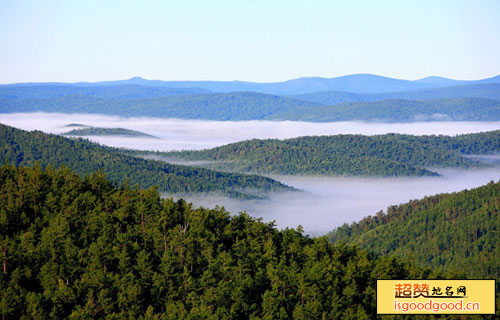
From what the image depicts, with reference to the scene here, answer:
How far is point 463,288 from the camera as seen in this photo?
51.8 meters

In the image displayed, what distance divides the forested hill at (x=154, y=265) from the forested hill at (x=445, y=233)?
82353 mm

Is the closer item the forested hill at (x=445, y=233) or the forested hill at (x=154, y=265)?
the forested hill at (x=154, y=265)

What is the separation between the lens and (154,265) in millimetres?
58875

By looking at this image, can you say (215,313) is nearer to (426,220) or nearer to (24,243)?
(24,243)

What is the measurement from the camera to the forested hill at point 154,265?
170 feet

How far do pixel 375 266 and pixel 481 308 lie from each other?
51.5ft
